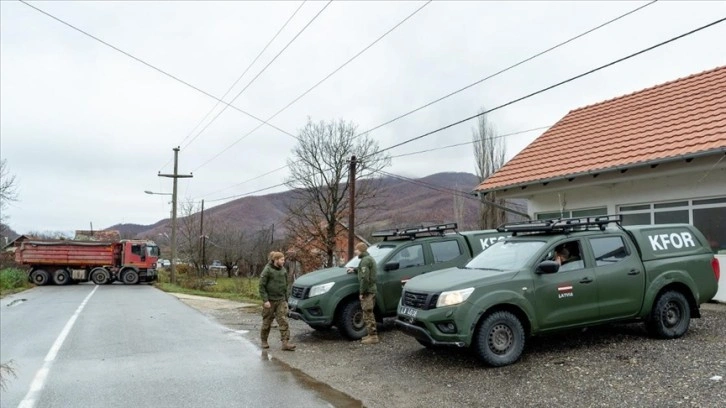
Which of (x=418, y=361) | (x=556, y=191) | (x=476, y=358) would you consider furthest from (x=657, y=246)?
(x=556, y=191)

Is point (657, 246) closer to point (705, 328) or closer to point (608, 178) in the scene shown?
point (705, 328)

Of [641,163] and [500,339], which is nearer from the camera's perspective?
[500,339]

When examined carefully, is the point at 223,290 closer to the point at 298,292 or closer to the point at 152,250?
the point at 152,250

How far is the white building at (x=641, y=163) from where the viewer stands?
11.1 meters

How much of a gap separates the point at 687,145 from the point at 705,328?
417cm

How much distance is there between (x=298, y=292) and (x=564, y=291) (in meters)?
5.01

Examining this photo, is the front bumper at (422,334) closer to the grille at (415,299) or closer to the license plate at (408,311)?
the license plate at (408,311)

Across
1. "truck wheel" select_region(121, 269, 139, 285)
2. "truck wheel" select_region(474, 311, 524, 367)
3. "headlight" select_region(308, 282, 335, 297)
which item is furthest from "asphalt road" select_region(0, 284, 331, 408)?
"truck wheel" select_region(121, 269, 139, 285)

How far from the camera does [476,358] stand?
23.9 feet

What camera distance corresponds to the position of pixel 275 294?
389 inches

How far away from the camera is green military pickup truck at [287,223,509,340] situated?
32.9 feet

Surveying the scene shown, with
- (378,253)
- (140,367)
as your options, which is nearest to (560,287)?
(378,253)

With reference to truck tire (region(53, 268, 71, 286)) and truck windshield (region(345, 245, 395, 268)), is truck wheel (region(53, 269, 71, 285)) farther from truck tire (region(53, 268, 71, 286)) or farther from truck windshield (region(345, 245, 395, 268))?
truck windshield (region(345, 245, 395, 268))

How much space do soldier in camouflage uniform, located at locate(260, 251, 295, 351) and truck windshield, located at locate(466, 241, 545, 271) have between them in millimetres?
3464
